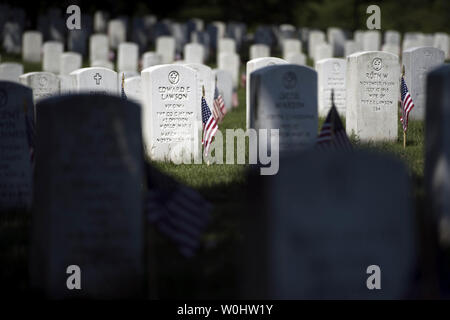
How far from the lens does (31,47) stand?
2912 centimetres

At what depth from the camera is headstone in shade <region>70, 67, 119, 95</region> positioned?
562 inches

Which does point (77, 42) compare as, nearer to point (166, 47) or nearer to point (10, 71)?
point (166, 47)

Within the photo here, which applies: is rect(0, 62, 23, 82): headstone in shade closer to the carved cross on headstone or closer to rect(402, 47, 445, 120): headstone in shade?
the carved cross on headstone

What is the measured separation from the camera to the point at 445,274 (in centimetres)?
618

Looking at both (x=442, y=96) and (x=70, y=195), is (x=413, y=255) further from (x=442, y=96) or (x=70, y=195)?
(x=70, y=195)

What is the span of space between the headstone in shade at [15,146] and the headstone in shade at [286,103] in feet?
8.90

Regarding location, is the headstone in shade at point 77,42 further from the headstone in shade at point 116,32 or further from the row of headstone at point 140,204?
the row of headstone at point 140,204

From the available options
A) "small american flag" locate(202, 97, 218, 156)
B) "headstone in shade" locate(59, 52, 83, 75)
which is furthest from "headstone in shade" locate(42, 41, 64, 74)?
"small american flag" locate(202, 97, 218, 156)

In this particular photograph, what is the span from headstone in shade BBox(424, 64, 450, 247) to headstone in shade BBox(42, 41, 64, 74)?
2102 cm

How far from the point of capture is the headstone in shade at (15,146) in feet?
30.0

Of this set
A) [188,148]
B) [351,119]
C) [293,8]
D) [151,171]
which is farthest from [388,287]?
[293,8]

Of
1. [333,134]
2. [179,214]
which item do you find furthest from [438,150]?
[333,134]
